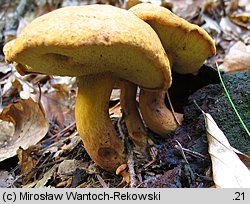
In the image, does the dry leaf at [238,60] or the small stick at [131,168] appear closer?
the small stick at [131,168]

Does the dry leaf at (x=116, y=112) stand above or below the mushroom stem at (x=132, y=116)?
below

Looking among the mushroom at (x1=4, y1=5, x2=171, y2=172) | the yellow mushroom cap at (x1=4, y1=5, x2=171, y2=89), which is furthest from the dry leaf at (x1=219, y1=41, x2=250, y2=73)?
the yellow mushroom cap at (x1=4, y1=5, x2=171, y2=89)

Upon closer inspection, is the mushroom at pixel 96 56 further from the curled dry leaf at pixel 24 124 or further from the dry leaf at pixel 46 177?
the curled dry leaf at pixel 24 124

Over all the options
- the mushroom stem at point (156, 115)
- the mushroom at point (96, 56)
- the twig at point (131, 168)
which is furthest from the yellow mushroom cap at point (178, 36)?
the twig at point (131, 168)

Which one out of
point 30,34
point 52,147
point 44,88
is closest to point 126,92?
point 52,147

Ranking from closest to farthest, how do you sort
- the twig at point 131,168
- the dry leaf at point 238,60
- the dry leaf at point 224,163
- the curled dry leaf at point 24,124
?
1. the dry leaf at point 224,163
2. the twig at point 131,168
3. the curled dry leaf at point 24,124
4. the dry leaf at point 238,60
